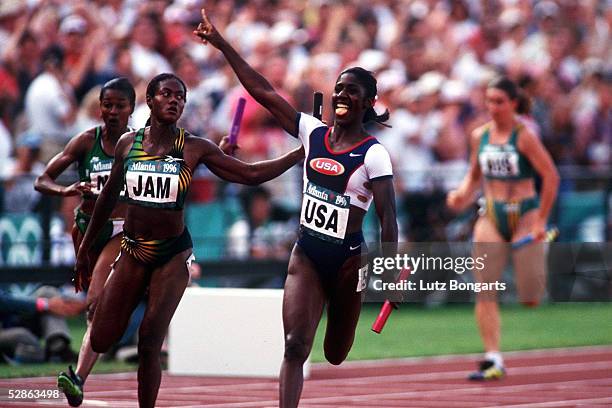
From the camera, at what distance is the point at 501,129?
14.4 m

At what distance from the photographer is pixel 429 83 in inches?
853

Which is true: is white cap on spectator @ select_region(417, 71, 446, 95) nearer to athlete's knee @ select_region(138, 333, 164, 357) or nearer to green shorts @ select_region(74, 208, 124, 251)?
green shorts @ select_region(74, 208, 124, 251)

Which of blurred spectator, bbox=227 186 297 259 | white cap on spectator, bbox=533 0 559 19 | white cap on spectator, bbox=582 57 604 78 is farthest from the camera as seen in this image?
white cap on spectator, bbox=533 0 559 19

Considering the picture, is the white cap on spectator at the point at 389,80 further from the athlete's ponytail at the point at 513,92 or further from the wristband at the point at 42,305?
the wristband at the point at 42,305

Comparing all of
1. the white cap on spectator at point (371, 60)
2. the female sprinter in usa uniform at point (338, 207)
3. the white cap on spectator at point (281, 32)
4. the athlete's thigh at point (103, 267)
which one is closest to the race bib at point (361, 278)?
the female sprinter in usa uniform at point (338, 207)

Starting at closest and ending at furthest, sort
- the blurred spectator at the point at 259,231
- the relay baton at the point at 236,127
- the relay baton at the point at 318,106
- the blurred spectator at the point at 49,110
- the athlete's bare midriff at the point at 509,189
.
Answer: the relay baton at the point at 318,106, the relay baton at the point at 236,127, the athlete's bare midriff at the point at 509,189, the blurred spectator at the point at 49,110, the blurred spectator at the point at 259,231

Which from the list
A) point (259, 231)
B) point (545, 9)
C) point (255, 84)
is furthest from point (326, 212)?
point (545, 9)

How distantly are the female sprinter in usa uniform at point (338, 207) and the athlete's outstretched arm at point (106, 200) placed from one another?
1.24 m

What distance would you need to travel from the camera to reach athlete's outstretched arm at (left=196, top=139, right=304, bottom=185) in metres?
9.59

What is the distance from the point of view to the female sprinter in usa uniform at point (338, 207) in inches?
364

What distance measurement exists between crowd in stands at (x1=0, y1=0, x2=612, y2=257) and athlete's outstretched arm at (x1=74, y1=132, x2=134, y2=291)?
6.28 meters

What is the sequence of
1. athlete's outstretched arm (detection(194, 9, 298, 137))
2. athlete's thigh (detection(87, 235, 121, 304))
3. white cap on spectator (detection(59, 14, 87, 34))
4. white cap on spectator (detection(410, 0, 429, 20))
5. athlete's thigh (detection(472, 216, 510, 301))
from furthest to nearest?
white cap on spectator (detection(410, 0, 429, 20)) → white cap on spectator (detection(59, 14, 87, 34)) → athlete's thigh (detection(472, 216, 510, 301)) → athlete's thigh (detection(87, 235, 121, 304)) → athlete's outstretched arm (detection(194, 9, 298, 137))

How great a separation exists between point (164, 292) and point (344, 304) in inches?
47.9

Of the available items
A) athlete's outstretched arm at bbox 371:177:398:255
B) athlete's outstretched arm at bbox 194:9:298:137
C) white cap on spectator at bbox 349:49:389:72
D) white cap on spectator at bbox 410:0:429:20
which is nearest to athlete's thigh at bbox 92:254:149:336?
athlete's outstretched arm at bbox 194:9:298:137
